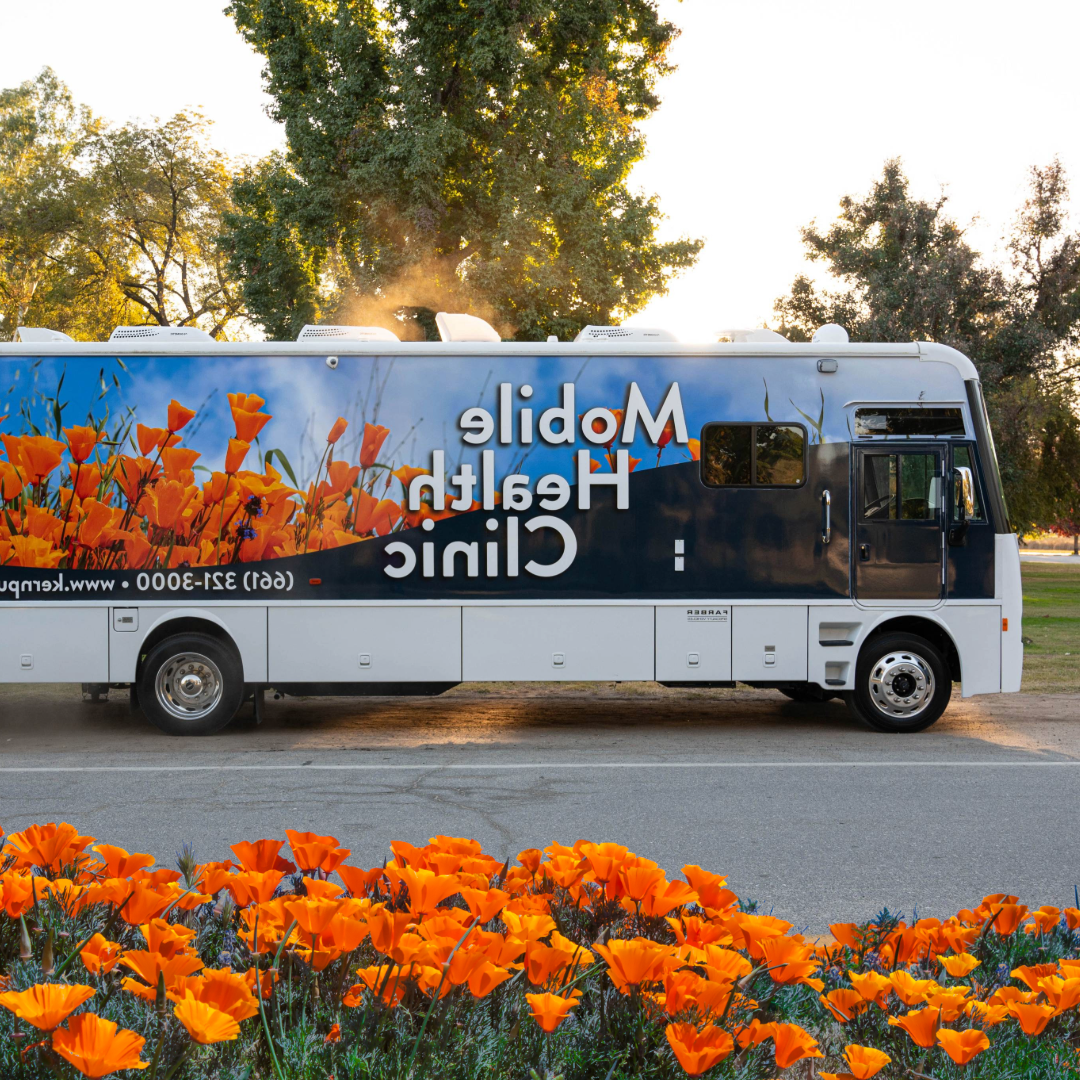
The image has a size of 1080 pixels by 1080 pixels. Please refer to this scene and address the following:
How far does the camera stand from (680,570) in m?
9.27

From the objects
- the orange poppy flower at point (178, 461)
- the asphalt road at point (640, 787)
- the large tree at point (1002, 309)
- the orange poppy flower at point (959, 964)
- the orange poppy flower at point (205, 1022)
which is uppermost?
the large tree at point (1002, 309)

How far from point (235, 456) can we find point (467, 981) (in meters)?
7.83

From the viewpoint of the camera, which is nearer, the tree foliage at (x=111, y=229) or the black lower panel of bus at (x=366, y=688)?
the black lower panel of bus at (x=366, y=688)

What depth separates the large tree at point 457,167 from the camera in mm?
21812

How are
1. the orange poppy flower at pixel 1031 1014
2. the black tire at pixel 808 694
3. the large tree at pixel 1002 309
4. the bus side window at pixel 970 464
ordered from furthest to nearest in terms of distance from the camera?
the large tree at pixel 1002 309 → the black tire at pixel 808 694 → the bus side window at pixel 970 464 → the orange poppy flower at pixel 1031 1014

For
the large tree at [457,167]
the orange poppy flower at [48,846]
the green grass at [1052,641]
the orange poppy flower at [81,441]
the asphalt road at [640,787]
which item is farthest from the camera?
the large tree at [457,167]

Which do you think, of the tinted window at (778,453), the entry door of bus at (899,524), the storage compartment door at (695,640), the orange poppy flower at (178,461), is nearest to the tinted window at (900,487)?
the entry door of bus at (899,524)

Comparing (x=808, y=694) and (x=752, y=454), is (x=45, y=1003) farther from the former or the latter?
(x=808, y=694)

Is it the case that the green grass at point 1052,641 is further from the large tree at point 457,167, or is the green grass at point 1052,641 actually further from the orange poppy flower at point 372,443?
the large tree at point 457,167

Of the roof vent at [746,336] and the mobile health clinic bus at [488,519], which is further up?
the roof vent at [746,336]

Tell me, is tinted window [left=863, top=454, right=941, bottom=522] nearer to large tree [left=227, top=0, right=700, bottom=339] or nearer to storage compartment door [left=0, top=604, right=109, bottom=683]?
storage compartment door [left=0, top=604, right=109, bottom=683]

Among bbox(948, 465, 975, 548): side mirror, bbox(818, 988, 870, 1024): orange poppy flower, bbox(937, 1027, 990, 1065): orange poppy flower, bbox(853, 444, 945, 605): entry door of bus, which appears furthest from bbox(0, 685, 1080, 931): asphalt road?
bbox(937, 1027, 990, 1065): orange poppy flower

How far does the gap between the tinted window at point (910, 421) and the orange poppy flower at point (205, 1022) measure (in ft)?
28.5

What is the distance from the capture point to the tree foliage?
33656 mm
